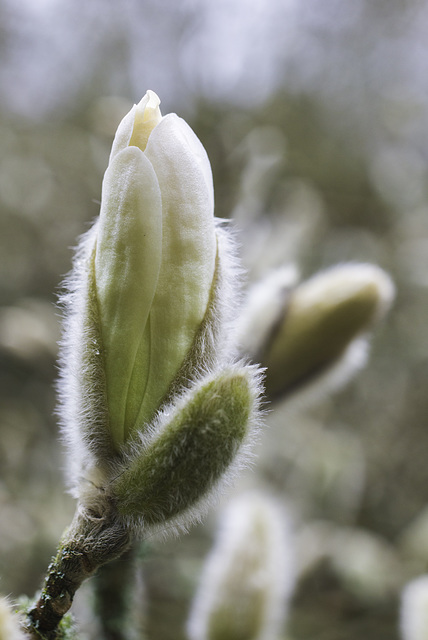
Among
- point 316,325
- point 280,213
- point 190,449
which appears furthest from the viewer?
point 280,213

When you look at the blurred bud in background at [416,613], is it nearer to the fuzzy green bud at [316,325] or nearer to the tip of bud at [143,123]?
the fuzzy green bud at [316,325]

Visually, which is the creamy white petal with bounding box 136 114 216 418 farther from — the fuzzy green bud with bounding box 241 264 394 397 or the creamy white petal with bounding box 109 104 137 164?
the fuzzy green bud with bounding box 241 264 394 397

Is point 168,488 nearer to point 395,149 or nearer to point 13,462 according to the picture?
point 13,462

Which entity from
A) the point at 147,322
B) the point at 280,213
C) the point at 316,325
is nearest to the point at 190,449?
the point at 147,322

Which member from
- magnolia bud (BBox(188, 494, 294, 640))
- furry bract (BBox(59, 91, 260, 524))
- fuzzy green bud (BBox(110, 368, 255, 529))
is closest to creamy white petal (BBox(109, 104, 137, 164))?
furry bract (BBox(59, 91, 260, 524))

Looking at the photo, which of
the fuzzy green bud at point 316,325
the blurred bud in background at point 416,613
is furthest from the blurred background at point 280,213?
the blurred bud in background at point 416,613

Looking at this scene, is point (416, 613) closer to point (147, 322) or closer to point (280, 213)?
point (147, 322)
